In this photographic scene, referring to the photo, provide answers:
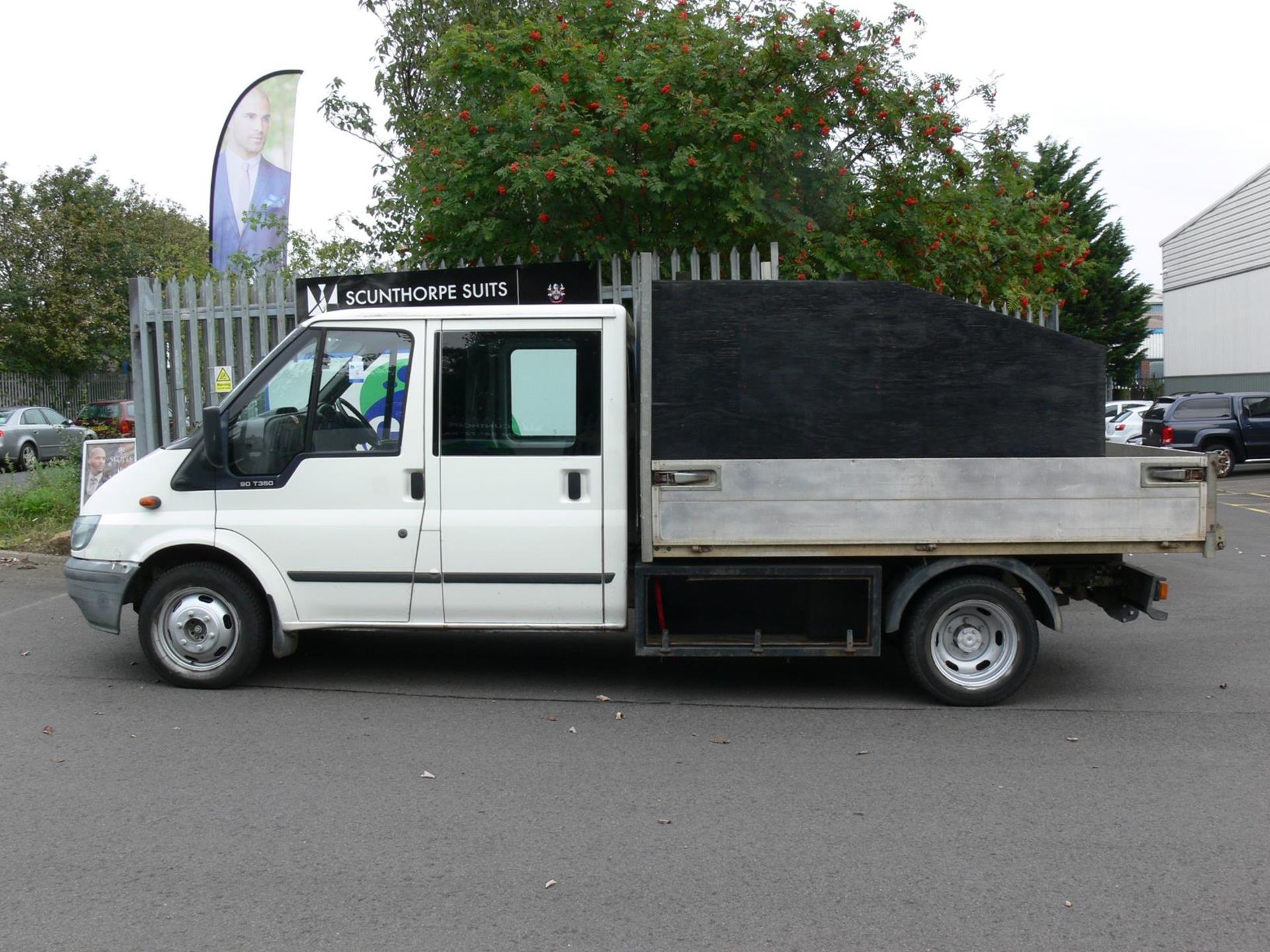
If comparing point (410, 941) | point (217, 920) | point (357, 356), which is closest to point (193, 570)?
point (357, 356)

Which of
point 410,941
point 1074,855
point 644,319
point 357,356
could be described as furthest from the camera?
point 357,356

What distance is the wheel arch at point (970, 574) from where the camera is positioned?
6129 millimetres

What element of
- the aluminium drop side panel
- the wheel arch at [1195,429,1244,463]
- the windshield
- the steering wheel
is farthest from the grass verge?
the wheel arch at [1195,429,1244,463]

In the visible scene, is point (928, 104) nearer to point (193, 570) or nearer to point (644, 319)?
point (644, 319)

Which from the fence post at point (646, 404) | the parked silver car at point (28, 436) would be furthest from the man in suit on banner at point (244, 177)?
the fence post at point (646, 404)

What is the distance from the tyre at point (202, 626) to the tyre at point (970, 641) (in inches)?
144

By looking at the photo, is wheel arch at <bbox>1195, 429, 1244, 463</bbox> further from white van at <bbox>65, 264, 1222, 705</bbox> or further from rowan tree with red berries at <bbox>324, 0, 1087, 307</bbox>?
white van at <bbox>65, 264, 1222, 705</bbox>

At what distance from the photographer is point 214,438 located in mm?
6414

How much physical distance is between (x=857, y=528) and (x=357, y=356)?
9.45 ft

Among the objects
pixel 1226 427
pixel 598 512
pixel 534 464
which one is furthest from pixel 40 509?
pixel 1226 427

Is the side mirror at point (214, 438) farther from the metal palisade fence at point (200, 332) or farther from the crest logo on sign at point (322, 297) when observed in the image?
the metal palisade fence at point (200, 332)

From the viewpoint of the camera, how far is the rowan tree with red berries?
32.2 feet

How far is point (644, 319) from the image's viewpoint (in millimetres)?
5988

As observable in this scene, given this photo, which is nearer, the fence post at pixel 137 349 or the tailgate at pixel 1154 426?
the fence post at pixel 137 349
